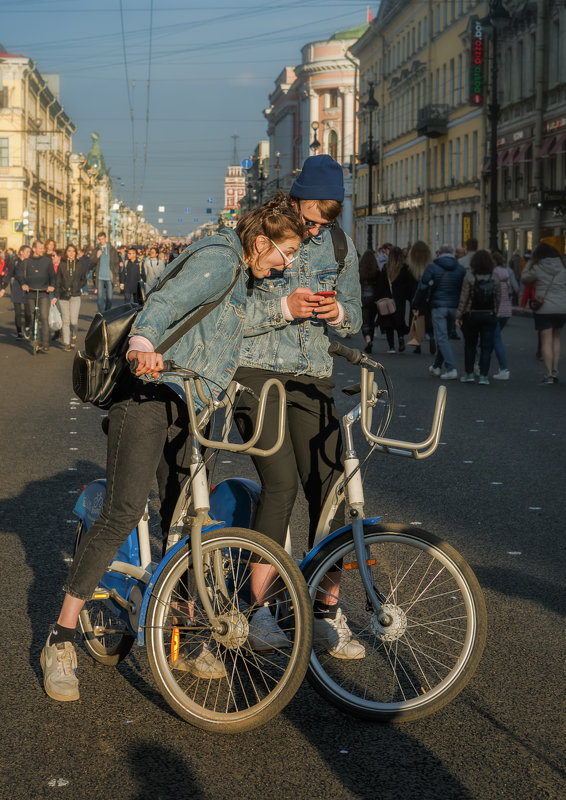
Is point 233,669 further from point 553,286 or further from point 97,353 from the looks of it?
point 553,286

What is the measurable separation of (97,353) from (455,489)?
476 centimetres

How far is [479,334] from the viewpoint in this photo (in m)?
16.9

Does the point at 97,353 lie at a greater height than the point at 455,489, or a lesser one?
greater

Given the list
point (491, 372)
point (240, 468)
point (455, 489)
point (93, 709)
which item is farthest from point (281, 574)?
point (491, 372)

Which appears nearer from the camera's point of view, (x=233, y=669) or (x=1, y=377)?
(x=233, y=669)

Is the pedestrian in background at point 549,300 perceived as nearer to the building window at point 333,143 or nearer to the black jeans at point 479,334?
the black jeans at point 479,334

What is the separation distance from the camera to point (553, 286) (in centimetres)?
1662

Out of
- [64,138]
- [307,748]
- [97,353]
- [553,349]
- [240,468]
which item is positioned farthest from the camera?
[64,138]

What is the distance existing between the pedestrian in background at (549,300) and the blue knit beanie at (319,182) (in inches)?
469

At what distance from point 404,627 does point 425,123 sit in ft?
204

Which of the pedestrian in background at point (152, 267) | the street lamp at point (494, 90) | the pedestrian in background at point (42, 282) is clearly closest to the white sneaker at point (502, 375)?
the pedestrian in background at point (42, 282)

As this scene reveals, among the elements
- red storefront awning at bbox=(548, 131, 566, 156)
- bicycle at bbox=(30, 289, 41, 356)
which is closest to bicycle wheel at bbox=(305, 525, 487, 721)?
bicycle at bbox=(30, 289, 41, 356)

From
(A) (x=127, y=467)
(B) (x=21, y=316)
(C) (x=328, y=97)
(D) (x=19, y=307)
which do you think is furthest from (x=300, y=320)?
(C) (x=328, y=97)

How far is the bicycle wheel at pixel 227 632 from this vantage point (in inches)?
161
